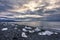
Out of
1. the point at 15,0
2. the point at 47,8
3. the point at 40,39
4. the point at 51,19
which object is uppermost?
the point at 15,0

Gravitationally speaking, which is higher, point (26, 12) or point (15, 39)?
point (26, 12)

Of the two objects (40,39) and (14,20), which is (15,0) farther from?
(40,39)

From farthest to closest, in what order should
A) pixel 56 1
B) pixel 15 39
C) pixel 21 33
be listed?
pixel 56 1, pixel 21 33, pixel 15 39

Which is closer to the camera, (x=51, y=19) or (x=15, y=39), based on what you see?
(x=15, y=39)

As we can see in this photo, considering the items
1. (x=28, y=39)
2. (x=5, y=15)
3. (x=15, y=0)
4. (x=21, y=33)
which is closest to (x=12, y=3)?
(x=15, y=0)

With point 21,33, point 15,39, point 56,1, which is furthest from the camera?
point 56,1

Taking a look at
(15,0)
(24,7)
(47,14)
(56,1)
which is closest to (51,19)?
(47,14)

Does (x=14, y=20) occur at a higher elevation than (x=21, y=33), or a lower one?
higher

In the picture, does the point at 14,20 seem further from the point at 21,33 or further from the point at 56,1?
the point at 56,1

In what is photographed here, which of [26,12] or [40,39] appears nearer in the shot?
[40,39]
